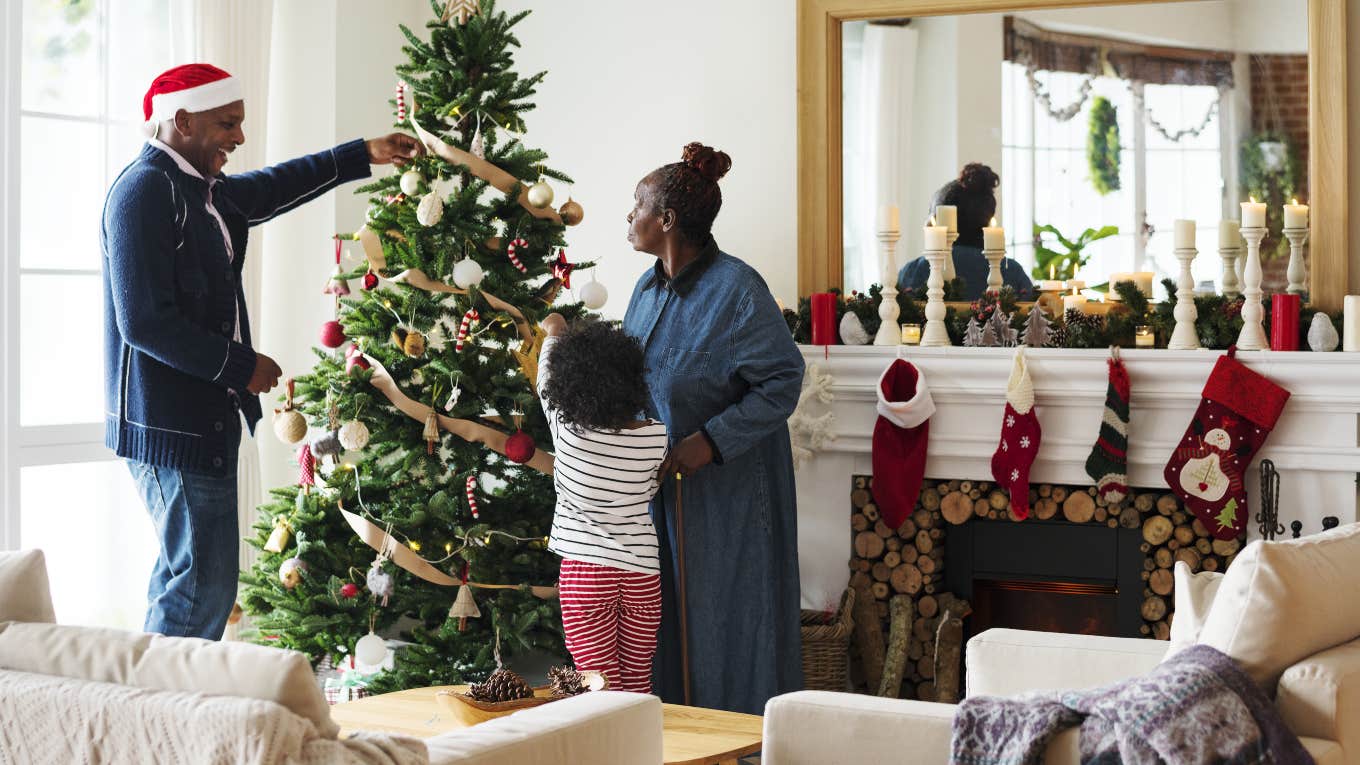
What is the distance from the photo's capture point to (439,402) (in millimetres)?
3498

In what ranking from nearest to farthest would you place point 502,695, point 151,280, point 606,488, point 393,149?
point 502,695 < point 151,280 < point 606,488 < point 393,149

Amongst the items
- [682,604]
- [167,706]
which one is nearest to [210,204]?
[682,604]

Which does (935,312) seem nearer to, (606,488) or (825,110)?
(825,110)

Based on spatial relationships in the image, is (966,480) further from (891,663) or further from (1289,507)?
(1289,507)

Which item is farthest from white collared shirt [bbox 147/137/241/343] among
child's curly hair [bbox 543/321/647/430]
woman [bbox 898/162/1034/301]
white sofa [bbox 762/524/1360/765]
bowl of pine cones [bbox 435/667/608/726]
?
woman [bbox 898/162/1034/301]

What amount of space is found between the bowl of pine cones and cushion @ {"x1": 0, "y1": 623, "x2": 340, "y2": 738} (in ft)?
2.74

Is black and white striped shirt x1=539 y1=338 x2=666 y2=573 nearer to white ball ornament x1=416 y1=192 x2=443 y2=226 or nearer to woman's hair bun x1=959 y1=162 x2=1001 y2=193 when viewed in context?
white ball ornament x1=416 y1=192 x2=443 y2=226

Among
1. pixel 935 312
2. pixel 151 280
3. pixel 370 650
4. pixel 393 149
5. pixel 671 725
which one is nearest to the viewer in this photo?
pixel 671 725

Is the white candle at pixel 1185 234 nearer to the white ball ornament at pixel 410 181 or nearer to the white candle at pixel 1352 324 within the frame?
the white candle at pixel 1352 324

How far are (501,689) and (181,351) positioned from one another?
→ 97 cm

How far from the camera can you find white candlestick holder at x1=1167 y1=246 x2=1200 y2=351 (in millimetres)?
3854

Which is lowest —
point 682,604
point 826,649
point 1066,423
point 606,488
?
point 826,649

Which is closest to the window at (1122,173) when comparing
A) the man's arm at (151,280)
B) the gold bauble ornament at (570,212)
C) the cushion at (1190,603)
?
the gold bauble ornament at (570,212)

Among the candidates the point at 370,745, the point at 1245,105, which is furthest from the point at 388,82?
the point at 370,745
